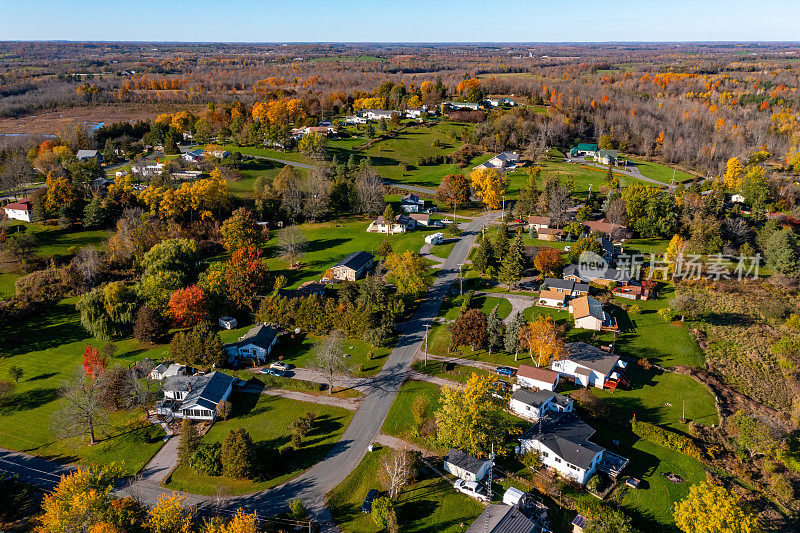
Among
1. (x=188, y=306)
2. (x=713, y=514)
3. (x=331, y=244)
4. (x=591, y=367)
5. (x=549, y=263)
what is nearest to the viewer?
(x=713, y=514)

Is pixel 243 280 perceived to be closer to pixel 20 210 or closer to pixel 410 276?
pixel 410 276

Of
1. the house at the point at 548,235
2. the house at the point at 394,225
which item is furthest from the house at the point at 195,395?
the house at the point at 548,235

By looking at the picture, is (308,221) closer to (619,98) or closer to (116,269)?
(116,269)

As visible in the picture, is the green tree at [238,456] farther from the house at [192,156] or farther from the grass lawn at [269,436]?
the house at [192,156]

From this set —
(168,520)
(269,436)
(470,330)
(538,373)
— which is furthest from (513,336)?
(168,520)

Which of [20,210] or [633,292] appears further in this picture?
[20,210]

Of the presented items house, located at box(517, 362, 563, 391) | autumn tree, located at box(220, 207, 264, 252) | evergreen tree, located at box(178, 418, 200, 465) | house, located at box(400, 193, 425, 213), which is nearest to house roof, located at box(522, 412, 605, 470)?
house, located at box(517, 362, 563, 391)

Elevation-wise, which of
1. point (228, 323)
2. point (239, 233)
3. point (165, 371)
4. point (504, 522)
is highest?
point (239, 233)
